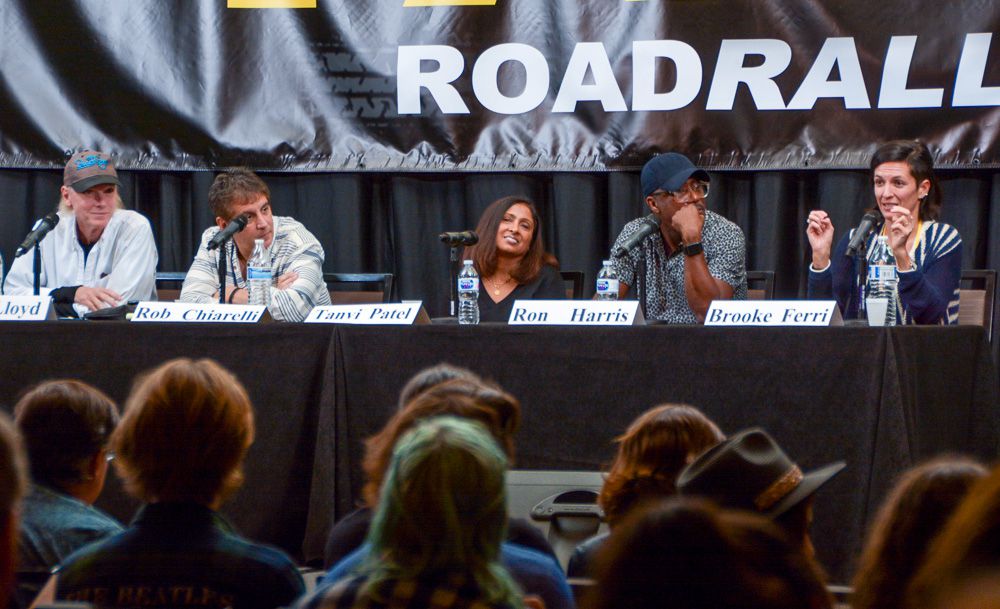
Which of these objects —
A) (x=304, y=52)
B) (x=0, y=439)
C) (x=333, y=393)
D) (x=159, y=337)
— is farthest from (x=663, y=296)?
(x=0, y=439)

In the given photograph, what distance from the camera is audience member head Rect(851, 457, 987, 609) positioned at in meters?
0.95

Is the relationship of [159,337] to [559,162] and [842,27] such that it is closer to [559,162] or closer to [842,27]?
[559,162]

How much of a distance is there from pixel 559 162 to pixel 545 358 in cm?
157

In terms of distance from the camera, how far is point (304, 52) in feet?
13.7

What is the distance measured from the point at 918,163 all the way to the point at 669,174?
649 mm

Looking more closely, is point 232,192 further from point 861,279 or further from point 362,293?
point 861,279

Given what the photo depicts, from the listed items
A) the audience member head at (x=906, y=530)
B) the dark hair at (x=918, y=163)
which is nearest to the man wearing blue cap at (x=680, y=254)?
the dark hair at (x=918, y=163)

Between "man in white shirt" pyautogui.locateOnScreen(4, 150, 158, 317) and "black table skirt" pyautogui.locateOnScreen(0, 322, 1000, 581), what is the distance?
0.70m

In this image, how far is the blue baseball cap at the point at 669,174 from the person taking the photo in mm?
3170

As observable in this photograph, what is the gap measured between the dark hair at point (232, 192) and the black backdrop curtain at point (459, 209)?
3.46ft

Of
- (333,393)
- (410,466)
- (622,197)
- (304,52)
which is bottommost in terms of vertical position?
(333,393)

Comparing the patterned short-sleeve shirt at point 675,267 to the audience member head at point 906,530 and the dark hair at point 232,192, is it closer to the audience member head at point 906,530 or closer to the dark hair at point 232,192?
the dark hair at point 232,192

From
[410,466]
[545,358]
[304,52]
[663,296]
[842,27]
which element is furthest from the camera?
[304,52]

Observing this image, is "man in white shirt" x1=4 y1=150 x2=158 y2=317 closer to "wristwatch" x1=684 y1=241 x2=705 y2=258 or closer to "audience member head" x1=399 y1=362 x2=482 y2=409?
"wristwatch" x1=684 y1=241 x2=705 y2=258
